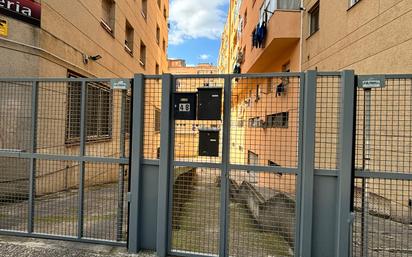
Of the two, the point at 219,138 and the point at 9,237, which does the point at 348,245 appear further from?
the point at 9,237

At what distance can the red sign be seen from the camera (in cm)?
604

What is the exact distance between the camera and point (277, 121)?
3.65 metres

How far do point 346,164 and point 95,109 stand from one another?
3.36 meters

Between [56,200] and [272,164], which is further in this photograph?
[56,200]

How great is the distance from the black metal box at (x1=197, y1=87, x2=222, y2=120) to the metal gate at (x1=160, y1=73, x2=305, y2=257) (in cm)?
1

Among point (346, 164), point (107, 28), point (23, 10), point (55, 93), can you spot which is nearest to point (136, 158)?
point (55, 93)

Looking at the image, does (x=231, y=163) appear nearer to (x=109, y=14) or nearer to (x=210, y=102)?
(x=210, y=102)

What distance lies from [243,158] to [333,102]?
3.98 ft

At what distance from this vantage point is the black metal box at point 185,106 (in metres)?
3.75

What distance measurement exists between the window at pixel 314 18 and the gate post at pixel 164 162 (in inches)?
341

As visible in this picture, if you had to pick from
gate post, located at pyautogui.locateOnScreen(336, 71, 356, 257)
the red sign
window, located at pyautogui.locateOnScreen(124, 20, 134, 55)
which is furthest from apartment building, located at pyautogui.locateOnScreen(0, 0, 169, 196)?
window, located at pyautogui.locateOnScreen(124, 20, 134, 55)

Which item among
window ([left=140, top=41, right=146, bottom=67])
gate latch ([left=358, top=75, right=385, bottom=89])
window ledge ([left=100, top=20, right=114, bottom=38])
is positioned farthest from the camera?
window ([left=140, top=41, right=146, bottom=67])

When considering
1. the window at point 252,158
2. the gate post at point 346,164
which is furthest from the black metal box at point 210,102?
the gate post at point 346,164

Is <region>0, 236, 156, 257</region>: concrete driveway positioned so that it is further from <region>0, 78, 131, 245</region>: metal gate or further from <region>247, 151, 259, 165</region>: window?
<region>247, 151, 259, 165</region>: window
